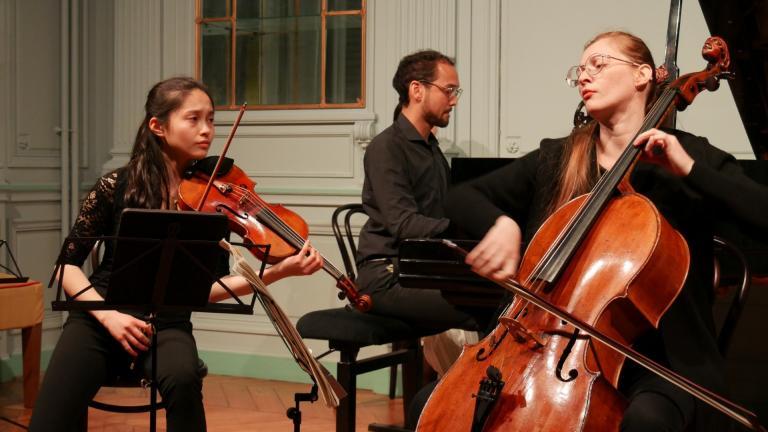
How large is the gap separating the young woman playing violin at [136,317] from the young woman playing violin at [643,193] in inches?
28.2

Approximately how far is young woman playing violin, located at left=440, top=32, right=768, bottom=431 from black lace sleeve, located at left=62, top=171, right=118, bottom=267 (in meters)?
1.02

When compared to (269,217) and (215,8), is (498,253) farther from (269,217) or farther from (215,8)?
(215,8)

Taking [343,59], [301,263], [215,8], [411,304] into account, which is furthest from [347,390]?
[215,8]

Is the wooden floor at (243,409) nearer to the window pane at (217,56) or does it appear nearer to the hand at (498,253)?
the window pane at (217,56)

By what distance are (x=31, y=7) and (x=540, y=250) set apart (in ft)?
11.5

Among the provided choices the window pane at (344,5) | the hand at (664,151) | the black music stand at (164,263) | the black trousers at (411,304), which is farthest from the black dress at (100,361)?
the window pane at (344,5)

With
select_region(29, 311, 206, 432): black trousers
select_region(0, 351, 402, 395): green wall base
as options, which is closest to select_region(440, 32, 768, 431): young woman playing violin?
select_region(29, 311, 206, 432): black trousers

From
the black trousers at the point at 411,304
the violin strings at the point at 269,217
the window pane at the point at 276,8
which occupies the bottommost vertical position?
the black trousers at the point at 411,304

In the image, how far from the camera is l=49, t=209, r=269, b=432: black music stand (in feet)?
6.51

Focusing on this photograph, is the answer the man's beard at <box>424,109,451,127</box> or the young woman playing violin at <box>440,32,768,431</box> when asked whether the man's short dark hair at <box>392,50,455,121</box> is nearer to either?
the man's beard at <box>424,109,451,127</box>

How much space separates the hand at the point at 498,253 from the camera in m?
1.63

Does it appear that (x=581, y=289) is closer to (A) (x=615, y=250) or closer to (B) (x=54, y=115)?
(A) (x=615, y=250)

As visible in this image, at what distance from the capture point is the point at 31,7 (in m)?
4.41

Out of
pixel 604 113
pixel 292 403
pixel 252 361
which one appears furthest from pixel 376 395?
pixel 604 113
